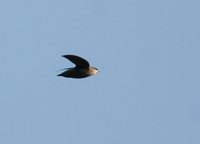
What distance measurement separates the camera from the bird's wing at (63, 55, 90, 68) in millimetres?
28253

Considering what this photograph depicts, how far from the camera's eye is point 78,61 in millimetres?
28844

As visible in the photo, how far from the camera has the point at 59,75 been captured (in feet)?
97.1

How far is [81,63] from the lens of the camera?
2912 cm

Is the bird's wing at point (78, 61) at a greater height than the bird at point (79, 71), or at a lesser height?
greater

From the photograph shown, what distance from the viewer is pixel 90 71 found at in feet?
97.6

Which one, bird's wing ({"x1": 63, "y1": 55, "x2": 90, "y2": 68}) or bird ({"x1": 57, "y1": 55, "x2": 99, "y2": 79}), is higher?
bird's wing ({"x1": 63, "y1": 55, "x2": 90, "y2": 68})

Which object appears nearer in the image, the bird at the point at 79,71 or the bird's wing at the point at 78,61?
the bird's wing at the point at 78,61

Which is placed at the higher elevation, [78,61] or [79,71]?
[78,61]

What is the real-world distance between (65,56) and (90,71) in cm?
201

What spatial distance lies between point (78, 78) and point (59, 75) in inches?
33.7

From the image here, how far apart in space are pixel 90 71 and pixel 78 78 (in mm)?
635

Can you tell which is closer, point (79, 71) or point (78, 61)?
point (78, 61)

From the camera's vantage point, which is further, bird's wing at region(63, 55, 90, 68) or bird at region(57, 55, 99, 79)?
bird at region(57, 55, 99, 79)

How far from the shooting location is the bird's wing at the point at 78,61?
92.7ft
